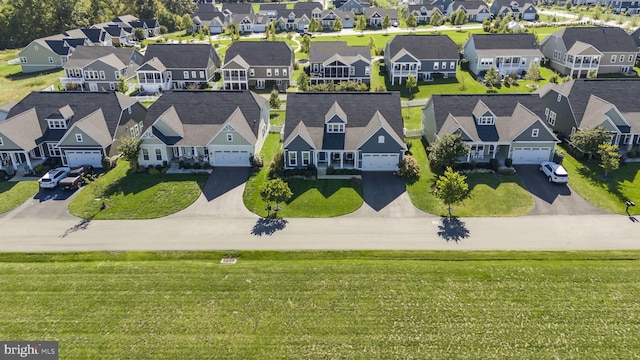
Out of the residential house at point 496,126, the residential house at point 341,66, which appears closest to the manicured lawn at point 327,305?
the residential house at point 496,126

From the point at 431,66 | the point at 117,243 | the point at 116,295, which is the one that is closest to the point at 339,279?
the point at 116,295

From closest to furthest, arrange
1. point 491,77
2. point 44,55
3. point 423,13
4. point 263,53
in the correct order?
point 491,77 < point 263,53 < point 44,55 < point 423,13

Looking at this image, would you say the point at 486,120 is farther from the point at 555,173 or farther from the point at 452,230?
the point at 452,230

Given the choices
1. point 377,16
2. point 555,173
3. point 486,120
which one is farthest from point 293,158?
point 377,16

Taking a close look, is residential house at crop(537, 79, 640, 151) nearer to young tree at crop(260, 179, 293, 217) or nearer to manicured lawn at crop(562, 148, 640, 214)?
manicured lawn at crop(562, 148, 640, 214)

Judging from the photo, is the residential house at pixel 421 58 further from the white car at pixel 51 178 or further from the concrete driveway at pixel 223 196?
the white car at pixel 51 178

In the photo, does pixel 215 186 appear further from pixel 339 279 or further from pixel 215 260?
pixel 339 279

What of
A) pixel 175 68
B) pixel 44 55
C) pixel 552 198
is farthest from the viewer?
pixel 44 55
